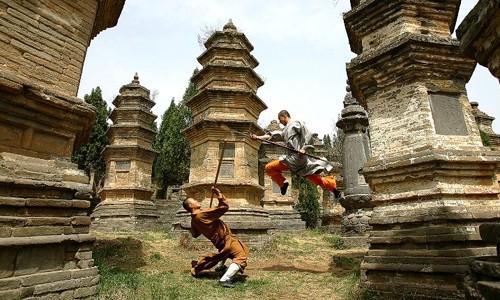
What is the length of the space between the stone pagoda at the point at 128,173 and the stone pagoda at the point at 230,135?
4.22 m

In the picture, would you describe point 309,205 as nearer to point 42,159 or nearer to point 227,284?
point 227,284

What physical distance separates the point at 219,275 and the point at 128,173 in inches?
450

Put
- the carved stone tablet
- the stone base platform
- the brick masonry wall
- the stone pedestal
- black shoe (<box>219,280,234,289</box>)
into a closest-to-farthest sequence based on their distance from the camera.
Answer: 1. the stone pedestal
2. the brick masonry wall
3. the carved stone tablet
4. black shoe (<box>219,280,234,289</box>)
5. the stone base platform

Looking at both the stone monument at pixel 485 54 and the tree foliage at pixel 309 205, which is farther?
the tree foliage at pixel 309 205

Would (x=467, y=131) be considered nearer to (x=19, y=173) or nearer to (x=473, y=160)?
(x=473, y=160)

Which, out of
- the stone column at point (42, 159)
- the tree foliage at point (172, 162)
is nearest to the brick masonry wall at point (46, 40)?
the stone column at point (42, 159)

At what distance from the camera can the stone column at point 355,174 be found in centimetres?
1077

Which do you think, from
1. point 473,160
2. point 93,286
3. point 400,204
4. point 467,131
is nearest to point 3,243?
point 93,286

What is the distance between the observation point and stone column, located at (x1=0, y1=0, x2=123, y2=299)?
161 inches

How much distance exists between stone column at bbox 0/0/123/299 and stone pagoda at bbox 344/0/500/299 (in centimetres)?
480

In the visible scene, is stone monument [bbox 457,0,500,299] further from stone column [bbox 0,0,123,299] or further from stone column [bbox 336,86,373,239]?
stone column [bbox 336,86,373,239]

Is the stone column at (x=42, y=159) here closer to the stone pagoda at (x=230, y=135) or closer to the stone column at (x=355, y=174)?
the stone pagoda at (x=230, y=135)

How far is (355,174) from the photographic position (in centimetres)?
1116

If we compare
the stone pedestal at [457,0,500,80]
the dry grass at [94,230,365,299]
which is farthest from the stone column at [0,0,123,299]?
the stone pedestal at [457,0,500,80]
